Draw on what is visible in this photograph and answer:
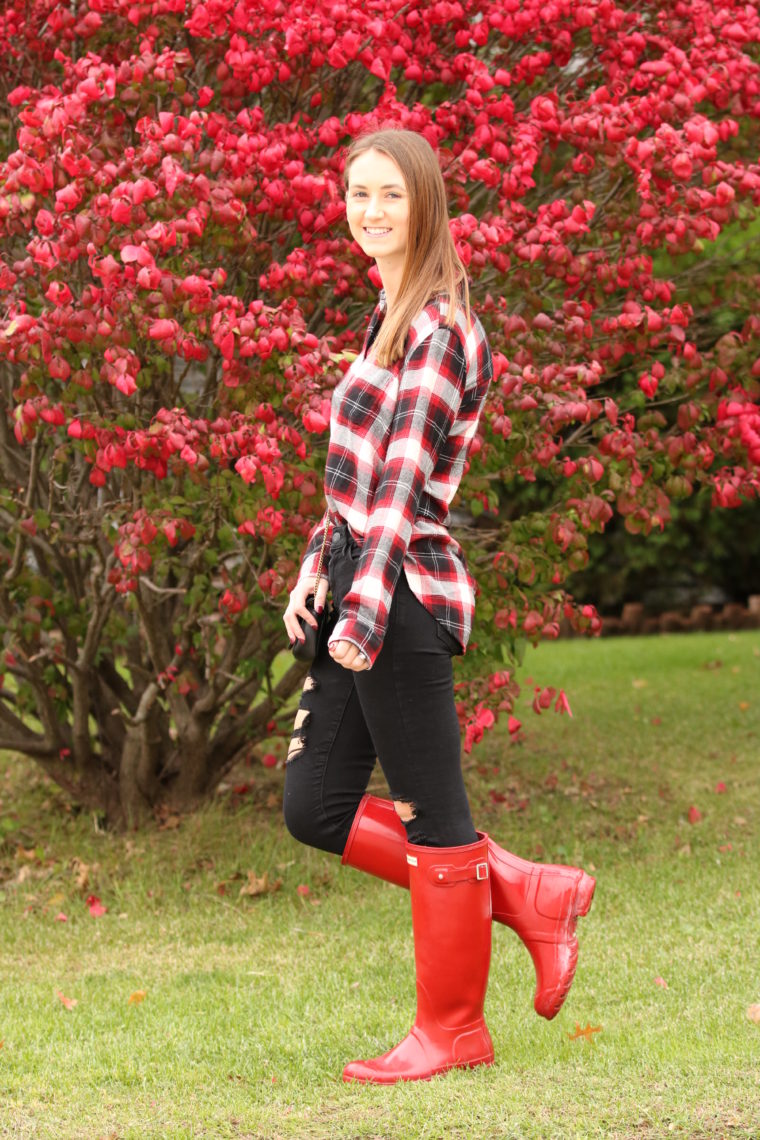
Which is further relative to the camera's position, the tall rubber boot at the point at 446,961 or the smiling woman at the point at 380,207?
the tall rubber boot at the point at 446,961

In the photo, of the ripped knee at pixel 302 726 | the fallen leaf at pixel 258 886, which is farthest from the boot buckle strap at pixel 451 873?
the fallen leaf at pixel 258 886

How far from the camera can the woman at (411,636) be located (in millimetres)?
2725

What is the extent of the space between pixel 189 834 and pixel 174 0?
3.10 m

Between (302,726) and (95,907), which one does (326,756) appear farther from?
(95,907)

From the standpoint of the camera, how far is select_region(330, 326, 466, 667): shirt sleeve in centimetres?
264

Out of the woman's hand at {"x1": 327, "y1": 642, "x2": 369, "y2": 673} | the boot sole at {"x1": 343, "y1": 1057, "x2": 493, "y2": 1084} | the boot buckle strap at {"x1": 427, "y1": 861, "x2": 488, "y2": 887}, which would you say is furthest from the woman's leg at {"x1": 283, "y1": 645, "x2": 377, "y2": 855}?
the boot sole at {"x1": 343, "y1": 1057, "x2": 493, "y2": 1084}

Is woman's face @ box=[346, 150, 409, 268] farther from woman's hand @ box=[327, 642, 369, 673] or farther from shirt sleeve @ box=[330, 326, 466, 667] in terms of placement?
woman's hand @ box=[327, 642, 369, 673]

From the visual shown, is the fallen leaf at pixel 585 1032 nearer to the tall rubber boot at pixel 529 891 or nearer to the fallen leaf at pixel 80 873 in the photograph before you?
the tall rubber boot at pixel 529 891

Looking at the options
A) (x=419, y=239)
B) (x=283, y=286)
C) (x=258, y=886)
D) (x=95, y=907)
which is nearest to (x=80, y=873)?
(x=95, y=907)

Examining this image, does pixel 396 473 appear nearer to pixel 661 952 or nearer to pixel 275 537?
pixel 275 537

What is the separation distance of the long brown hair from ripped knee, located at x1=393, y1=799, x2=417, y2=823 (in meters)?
0.92

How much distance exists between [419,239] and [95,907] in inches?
118

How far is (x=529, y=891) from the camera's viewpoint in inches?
122

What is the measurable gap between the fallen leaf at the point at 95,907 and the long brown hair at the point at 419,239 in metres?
2.79
